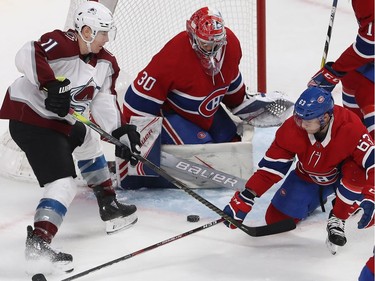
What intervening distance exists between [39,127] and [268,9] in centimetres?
272

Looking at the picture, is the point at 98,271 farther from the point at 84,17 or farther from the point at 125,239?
the point at 84,17

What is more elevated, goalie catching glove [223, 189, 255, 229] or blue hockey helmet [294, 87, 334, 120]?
blue hockey helmet [294, 87, 334, 120]

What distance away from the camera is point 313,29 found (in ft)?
19.8

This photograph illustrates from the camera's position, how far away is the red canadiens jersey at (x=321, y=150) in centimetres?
375

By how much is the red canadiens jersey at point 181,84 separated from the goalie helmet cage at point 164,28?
509 millimetres

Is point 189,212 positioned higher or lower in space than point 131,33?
lower

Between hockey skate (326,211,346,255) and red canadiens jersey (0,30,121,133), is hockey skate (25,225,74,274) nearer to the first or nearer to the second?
red canadiens jersey (0,30,121,133)

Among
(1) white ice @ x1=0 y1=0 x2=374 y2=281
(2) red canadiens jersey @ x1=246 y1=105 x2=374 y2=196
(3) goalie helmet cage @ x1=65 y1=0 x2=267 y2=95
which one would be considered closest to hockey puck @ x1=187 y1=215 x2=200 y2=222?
(1) white ice @ x1=0 y1=0 x2=374 y2=281

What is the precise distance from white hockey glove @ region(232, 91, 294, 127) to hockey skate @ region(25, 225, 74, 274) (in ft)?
3.83

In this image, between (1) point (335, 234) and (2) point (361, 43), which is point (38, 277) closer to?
(1) point (335, 234)

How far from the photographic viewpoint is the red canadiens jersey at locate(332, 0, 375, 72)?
4066 millimetres

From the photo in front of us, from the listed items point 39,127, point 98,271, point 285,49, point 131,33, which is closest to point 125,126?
point 39,127

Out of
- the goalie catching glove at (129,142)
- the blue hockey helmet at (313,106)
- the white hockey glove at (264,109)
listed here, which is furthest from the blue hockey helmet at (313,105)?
the white hockey glove at (264,109)

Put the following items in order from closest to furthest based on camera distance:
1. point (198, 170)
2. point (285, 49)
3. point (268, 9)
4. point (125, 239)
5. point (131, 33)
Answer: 1. point (125, 239)
2. point (198, 170)
3. point (131, 33)
4. point (285, 49)
5. point (268, 9)
